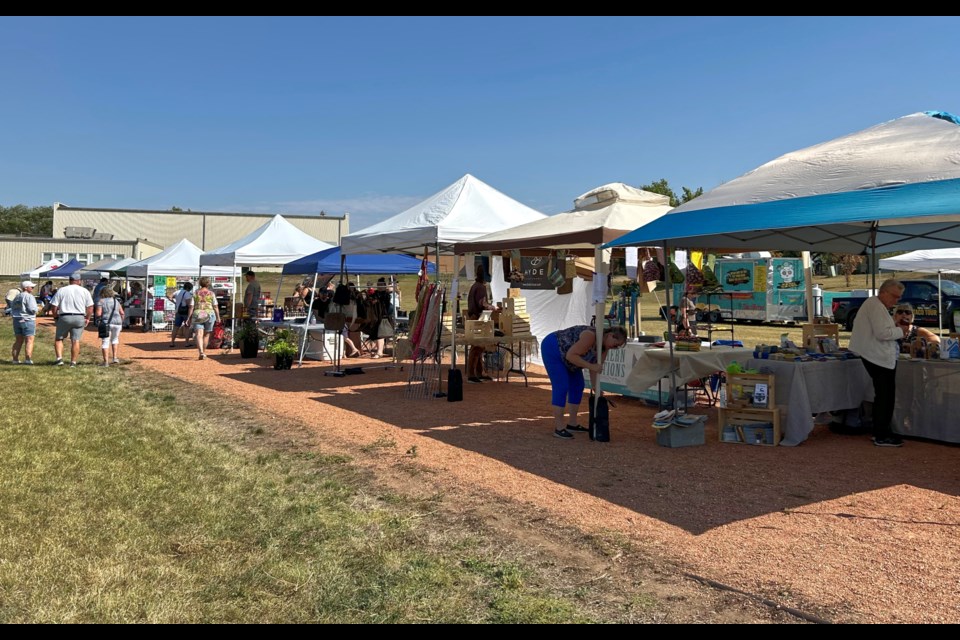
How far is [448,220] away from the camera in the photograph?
10.5 m

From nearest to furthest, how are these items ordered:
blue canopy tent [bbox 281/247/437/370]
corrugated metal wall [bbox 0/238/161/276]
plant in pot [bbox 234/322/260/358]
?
blue canopy tent [bbox 281/247/437/370], plant in pot [bbox 234/322/260/358], corrugated metal wall [bbox 0/238/161/276]

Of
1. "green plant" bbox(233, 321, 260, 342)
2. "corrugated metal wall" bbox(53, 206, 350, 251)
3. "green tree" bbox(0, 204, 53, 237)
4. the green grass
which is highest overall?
"green tree" bbox(0, 204, 53, 237)

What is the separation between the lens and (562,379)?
718 cm

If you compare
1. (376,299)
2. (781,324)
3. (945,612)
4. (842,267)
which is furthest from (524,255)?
(842,267)

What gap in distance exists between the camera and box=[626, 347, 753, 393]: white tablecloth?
25.4 feet

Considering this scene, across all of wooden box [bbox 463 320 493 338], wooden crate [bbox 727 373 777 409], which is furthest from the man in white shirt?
wooden box [bbox 463 320 493 338]

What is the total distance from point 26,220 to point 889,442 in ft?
409

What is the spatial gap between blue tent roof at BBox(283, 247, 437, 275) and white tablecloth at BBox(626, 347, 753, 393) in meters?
6.65

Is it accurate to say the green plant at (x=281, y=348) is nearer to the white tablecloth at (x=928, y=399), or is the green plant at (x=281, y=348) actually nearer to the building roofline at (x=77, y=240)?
the white tablecloth at (x=928, y=399)

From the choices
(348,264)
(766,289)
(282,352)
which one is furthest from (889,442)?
(766,289)

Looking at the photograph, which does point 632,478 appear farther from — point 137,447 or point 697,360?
point 137,447

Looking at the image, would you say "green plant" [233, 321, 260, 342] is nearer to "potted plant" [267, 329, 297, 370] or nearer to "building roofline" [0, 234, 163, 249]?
"potted plant" [267, 329, 297, 370]

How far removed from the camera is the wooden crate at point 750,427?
696cm
